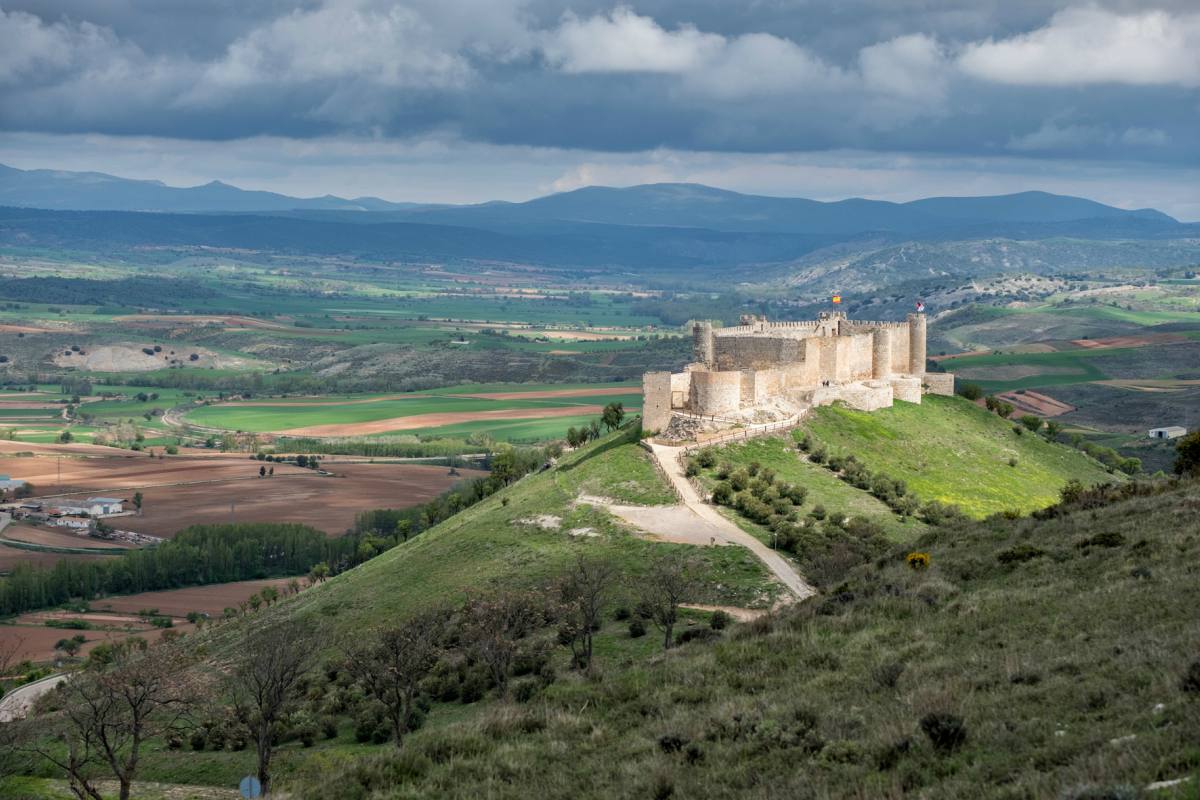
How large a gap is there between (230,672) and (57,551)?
54254mm

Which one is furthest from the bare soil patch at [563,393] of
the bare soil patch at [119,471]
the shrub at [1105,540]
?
the shrub at [1105,540]

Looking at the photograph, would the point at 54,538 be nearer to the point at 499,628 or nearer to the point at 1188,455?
the point at 499,628

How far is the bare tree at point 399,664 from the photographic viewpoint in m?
33.6

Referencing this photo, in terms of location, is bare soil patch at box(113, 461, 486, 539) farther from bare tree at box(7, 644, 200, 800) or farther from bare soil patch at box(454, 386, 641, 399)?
bare soil patch at box(454, 386, 641, 399)

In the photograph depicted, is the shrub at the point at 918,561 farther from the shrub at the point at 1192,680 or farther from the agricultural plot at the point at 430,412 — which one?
the agricultural plot at the point at 430,412

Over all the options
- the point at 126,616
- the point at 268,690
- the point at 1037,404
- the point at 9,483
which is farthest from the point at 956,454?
the point at 9,483

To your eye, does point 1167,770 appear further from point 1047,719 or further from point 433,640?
point 433,640

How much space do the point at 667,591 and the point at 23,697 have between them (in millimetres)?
29973

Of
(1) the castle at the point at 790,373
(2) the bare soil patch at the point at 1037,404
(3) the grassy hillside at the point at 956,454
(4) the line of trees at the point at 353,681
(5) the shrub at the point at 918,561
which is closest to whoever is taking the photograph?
(4) the line of trees at the point at 353,681

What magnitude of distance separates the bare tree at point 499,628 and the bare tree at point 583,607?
117 centimetres

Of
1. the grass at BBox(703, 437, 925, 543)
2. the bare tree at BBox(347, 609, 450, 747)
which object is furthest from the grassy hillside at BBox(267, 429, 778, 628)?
the bare tree at BBox(347, 609, 450, 747)

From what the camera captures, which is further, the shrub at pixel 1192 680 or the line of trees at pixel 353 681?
the line of trees at pixel 353 681

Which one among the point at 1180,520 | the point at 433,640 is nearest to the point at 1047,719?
the point at 1180,520

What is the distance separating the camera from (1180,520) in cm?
3325
